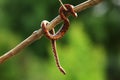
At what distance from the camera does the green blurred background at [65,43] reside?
3.51 metres

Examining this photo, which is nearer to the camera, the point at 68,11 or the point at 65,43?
the point at 68,11

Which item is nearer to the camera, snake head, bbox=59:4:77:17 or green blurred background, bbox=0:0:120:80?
snake head, bbox=59:4:77:17

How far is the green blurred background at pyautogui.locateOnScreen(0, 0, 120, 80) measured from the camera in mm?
3510

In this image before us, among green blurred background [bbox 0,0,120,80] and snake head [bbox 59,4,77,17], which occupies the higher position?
snake head [bbox 59,4,77,17]

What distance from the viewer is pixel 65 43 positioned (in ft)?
16.6

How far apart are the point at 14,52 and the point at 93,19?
509 centimetres

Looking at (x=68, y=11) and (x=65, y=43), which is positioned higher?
(x=68, y=11)

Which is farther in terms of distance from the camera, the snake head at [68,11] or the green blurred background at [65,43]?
the green blurred background at [65,43]

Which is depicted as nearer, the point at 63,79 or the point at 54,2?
the point at 63,79

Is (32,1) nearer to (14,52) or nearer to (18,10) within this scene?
(18,10)

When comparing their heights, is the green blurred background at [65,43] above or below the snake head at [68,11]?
below

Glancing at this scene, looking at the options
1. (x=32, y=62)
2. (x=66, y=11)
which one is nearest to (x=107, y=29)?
(x=32, y=62)

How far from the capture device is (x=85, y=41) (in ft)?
12.3

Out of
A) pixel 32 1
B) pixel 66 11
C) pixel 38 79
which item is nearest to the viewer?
pixel 66 11
